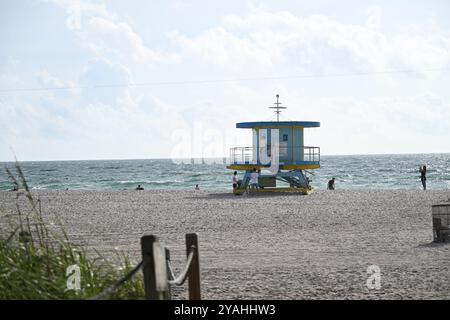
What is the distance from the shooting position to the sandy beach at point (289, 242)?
9.70m

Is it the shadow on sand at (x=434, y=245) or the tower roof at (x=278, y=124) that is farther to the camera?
the tower roof at (x=278, y=124)

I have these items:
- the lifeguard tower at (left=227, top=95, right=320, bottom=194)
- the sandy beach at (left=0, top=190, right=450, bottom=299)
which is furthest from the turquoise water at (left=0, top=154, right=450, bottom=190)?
the sandy beach at (left=0, top=190, right=450, bottom=299)

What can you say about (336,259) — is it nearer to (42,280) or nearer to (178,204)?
(42,280)

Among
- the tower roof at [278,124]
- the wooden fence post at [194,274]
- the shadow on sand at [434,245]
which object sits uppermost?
the tower roof at [278,124]

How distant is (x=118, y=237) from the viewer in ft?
52.1

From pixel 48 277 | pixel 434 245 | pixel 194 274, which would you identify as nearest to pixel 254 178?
pixel 434 245

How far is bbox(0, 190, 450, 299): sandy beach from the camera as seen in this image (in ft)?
31.8

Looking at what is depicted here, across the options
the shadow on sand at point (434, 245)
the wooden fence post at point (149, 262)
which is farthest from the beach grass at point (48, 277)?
the shadow on sand at point (434, 245)

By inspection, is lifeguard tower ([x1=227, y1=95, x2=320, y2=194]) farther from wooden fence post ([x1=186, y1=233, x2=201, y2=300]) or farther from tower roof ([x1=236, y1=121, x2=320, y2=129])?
wooden fence post ([x1=186, y1=233, x2=201, y2=300])

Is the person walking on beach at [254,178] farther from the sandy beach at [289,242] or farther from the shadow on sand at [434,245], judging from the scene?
the shadow on sand at [434,245]

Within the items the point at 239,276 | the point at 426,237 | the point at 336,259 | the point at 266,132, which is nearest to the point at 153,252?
the point at 239,276

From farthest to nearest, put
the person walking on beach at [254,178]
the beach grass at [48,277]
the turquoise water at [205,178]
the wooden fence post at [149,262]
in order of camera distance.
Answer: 1. the turquoise water at [205,178]
2. the person walking on beach at [254,178]
3. the beach grass at [48,277]
4. the wooden fence post at [149,262]

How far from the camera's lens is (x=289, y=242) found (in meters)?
14.9

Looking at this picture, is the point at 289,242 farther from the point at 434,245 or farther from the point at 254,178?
the point at 254,178
